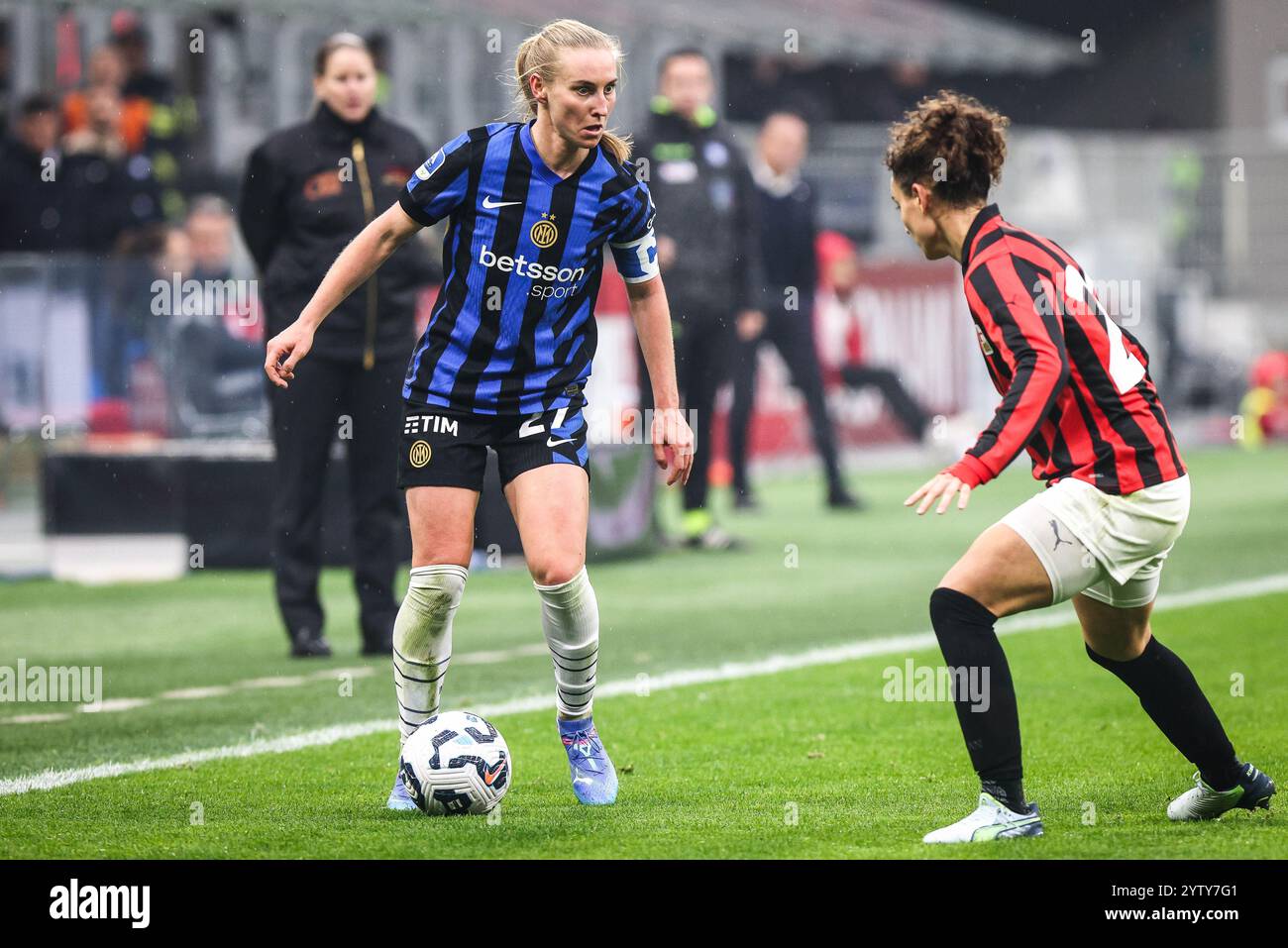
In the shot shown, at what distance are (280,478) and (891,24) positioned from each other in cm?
1717

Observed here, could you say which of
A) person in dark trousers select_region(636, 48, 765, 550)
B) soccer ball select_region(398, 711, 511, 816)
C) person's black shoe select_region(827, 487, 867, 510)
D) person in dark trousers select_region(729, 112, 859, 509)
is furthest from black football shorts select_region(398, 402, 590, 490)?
person's black shoe select_region(827, 487, 867, 510)

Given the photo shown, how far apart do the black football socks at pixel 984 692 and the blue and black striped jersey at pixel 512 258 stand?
1.27 metres

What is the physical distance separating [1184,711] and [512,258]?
2.03m

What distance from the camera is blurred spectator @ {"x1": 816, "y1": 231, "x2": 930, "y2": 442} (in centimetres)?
1541

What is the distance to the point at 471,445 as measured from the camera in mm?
5059

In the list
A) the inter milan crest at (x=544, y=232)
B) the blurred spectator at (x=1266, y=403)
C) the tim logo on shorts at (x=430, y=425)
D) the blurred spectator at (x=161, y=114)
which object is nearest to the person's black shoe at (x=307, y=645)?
the tim logo on shorts at (x=430, y=425)

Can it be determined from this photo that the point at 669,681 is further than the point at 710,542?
No

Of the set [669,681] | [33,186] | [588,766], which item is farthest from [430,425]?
[33,186]

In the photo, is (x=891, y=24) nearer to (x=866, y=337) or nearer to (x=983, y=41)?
(x=983, y=41)

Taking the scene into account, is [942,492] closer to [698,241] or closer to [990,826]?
[990,826]

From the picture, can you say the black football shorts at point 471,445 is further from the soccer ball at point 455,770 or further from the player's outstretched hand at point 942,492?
the player's outstretched hand at point 942,492

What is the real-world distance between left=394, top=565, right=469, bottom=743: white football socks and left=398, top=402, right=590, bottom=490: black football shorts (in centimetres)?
25
